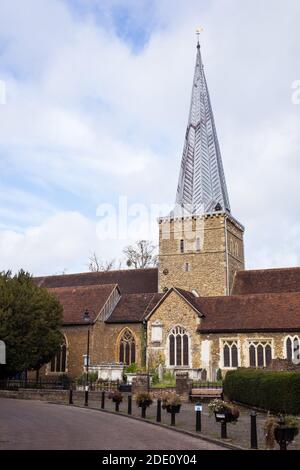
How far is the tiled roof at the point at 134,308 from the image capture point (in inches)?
1490

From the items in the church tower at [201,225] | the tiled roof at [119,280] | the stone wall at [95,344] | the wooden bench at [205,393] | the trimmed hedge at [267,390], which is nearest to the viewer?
the trimmed hedge at [267,390]

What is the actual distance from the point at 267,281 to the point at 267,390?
2083 centimetres

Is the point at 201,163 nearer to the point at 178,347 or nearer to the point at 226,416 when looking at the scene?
the point at 178,347

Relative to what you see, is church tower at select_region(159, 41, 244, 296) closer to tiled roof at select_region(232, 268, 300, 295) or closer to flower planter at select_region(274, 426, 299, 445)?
tiled roof at select_region(232, 268, 300, 295)

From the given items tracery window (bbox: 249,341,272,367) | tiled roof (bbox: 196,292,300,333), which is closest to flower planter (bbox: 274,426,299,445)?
tiled roof (bbox: 196,292,300,333)

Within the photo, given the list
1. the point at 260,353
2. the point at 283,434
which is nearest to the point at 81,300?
the point at 260,353

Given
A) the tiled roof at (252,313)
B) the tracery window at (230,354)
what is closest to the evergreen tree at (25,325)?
the tiled roof at (252,313)

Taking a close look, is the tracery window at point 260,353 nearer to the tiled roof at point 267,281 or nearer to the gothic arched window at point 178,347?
the gothic arched window at point 178,347

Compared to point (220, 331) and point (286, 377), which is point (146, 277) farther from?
point (286, 377)

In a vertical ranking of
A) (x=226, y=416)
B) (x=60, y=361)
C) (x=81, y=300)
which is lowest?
(x=226, y=416)

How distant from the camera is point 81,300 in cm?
3981

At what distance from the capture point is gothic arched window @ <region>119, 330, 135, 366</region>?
123 ft

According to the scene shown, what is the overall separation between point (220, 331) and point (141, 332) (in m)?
6.32

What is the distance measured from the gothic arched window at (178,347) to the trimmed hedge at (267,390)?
10364 millimetres
